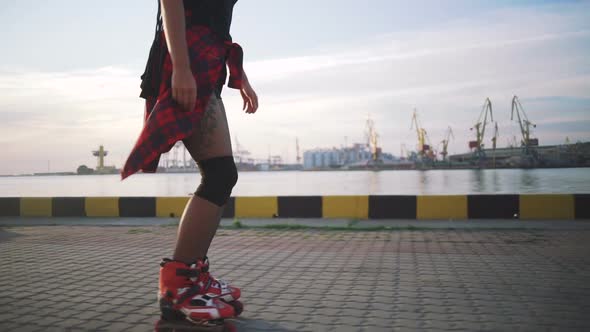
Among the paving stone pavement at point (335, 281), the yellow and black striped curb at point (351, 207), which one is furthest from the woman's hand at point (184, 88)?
the yellow and black striped curb at point (351, 207)

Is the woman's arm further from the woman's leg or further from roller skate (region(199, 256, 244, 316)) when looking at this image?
roller skate (region(199, 256, 244, 316))

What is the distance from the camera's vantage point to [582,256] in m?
3.70

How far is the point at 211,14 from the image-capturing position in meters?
2.11

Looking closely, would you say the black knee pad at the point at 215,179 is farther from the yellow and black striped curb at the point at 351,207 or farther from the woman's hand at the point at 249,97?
the yellow and black striped curb at the point at 351,207

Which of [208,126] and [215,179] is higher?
[208,126]

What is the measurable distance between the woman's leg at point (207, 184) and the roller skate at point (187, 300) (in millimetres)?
59

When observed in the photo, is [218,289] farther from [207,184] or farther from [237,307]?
[207,184]

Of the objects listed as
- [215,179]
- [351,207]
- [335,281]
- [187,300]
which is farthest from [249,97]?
[351,207]

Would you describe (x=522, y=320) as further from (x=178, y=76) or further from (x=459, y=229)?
(x=459, y=229)

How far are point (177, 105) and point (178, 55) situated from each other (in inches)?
8.2

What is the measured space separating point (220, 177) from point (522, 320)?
5.13 ft

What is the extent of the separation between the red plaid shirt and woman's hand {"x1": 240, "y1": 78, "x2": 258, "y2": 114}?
311mm

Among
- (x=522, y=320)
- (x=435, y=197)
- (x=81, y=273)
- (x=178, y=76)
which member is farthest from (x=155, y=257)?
(x=435, y=197)

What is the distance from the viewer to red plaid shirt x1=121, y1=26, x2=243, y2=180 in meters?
1.86
